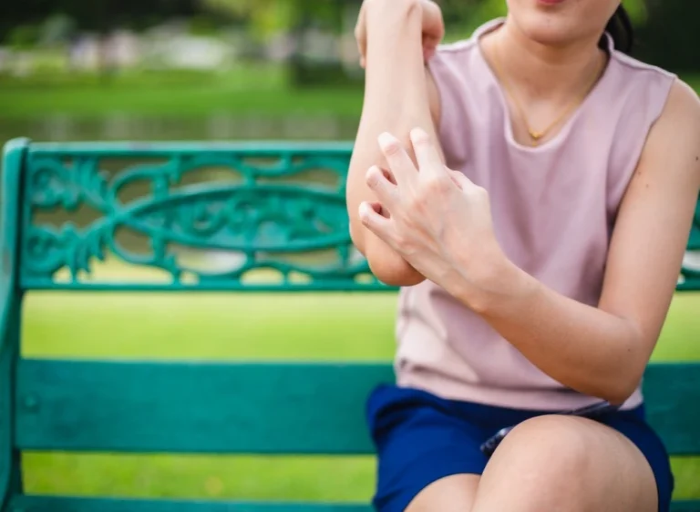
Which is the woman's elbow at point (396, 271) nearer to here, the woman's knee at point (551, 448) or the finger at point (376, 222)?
the finger at point (376, 222)

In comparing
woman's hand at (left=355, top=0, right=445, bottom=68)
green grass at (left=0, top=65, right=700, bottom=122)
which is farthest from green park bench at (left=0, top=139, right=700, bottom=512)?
green grass at (left=0, top=65, right=700, bottom=122)

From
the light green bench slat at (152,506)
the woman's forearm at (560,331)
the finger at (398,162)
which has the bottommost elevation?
the light green bench slat at (152,506)

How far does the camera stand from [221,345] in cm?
545

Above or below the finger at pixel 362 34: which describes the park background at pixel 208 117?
below

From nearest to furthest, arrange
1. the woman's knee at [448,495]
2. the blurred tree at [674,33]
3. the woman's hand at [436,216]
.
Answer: the woman's hand at [436,216] → the woman's knee at [448,495] → the blurred tree at [674,33]

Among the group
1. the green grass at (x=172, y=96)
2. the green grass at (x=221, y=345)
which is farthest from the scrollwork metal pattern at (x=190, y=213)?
the green grass at (x=172, y=96)

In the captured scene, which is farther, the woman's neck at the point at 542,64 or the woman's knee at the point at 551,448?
the woman's neck at the point at 542,64

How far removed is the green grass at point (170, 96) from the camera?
25.5 meters

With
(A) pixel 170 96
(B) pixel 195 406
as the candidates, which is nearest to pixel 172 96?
(A) pixel 170 96

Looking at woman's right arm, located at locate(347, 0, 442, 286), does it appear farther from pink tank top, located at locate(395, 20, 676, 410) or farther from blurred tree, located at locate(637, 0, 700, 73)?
blurred tree, located at locate(637, 0, 700, 73)

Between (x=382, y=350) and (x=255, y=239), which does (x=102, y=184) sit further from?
(x=382, y=350)

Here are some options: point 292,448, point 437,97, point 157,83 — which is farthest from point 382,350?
point 157,83

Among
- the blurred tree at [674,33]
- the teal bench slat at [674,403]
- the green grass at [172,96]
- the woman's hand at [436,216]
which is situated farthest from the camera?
the blurred tree at [674,33]

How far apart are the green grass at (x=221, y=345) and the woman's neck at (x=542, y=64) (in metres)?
1.97
